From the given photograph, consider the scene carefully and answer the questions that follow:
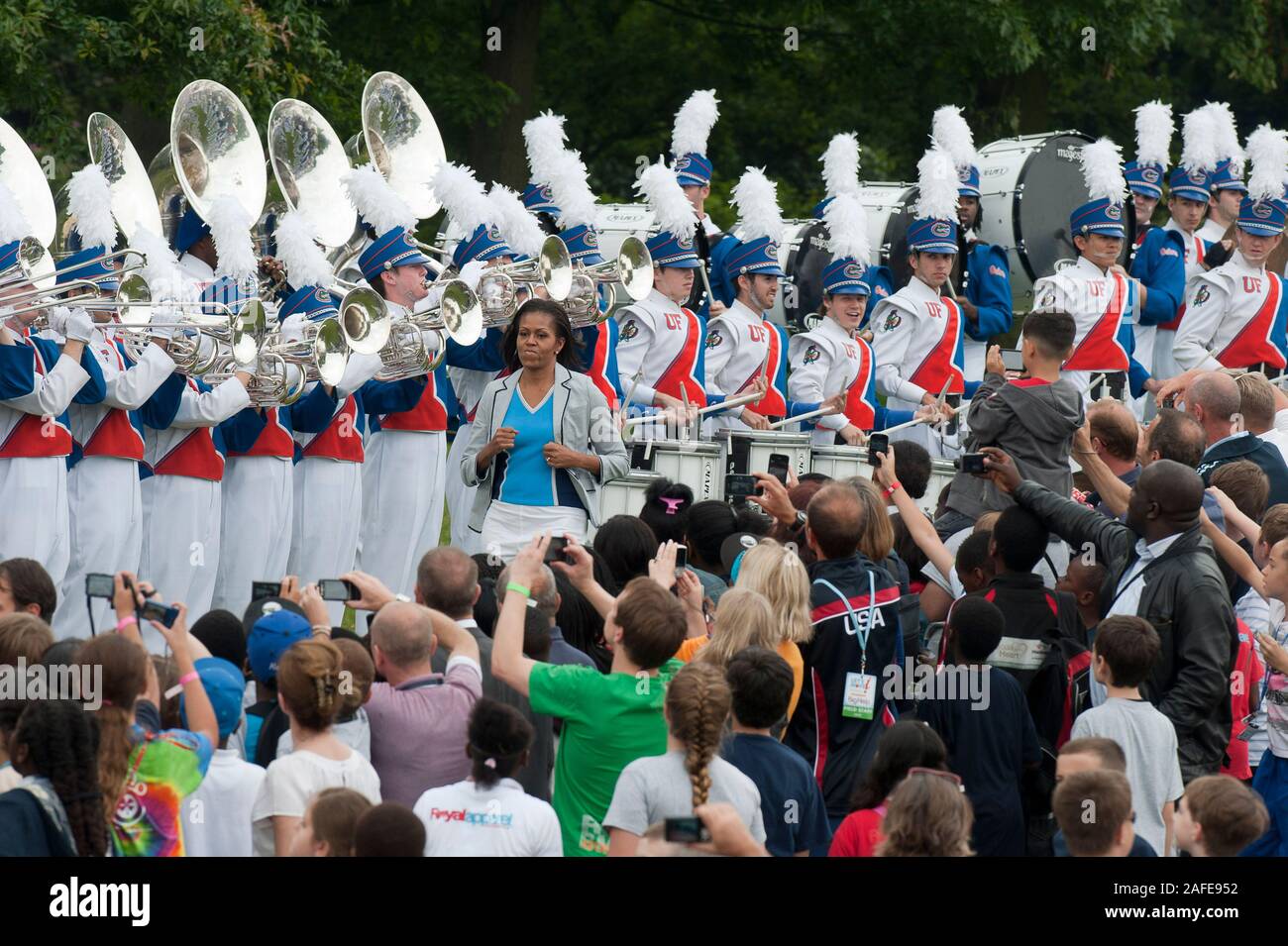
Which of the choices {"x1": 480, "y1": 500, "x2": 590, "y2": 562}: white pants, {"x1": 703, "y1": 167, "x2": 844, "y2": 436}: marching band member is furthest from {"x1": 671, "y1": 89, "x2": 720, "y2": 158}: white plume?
{"x1": 480, "y1": 500, "x2": 590, "y2": 562}: white pants

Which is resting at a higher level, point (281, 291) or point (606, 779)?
point (281, 291)

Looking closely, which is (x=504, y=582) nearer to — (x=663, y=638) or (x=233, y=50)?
(x=663, y=638)

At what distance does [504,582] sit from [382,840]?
1.94 meters

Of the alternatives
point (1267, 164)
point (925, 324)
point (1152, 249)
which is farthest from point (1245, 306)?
point (925, 324)

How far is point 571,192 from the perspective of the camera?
11.2m

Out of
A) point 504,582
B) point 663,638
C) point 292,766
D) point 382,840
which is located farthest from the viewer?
point 504,582

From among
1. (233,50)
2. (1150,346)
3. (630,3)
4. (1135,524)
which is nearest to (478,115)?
(630,3)

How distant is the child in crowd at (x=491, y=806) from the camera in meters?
5.45

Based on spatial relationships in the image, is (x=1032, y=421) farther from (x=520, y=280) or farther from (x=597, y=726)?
(x=597, y=726)

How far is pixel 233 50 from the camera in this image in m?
14.7

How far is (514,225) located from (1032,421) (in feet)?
9.60

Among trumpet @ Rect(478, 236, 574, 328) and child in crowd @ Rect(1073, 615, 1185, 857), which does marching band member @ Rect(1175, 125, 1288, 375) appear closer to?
trumpet @ Rect(478, 236, 574, 328)

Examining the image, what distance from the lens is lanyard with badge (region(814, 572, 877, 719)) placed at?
6969 mm

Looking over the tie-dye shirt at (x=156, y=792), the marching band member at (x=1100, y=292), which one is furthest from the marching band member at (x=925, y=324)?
the tie-dye shirt at (x=156, y=792)
